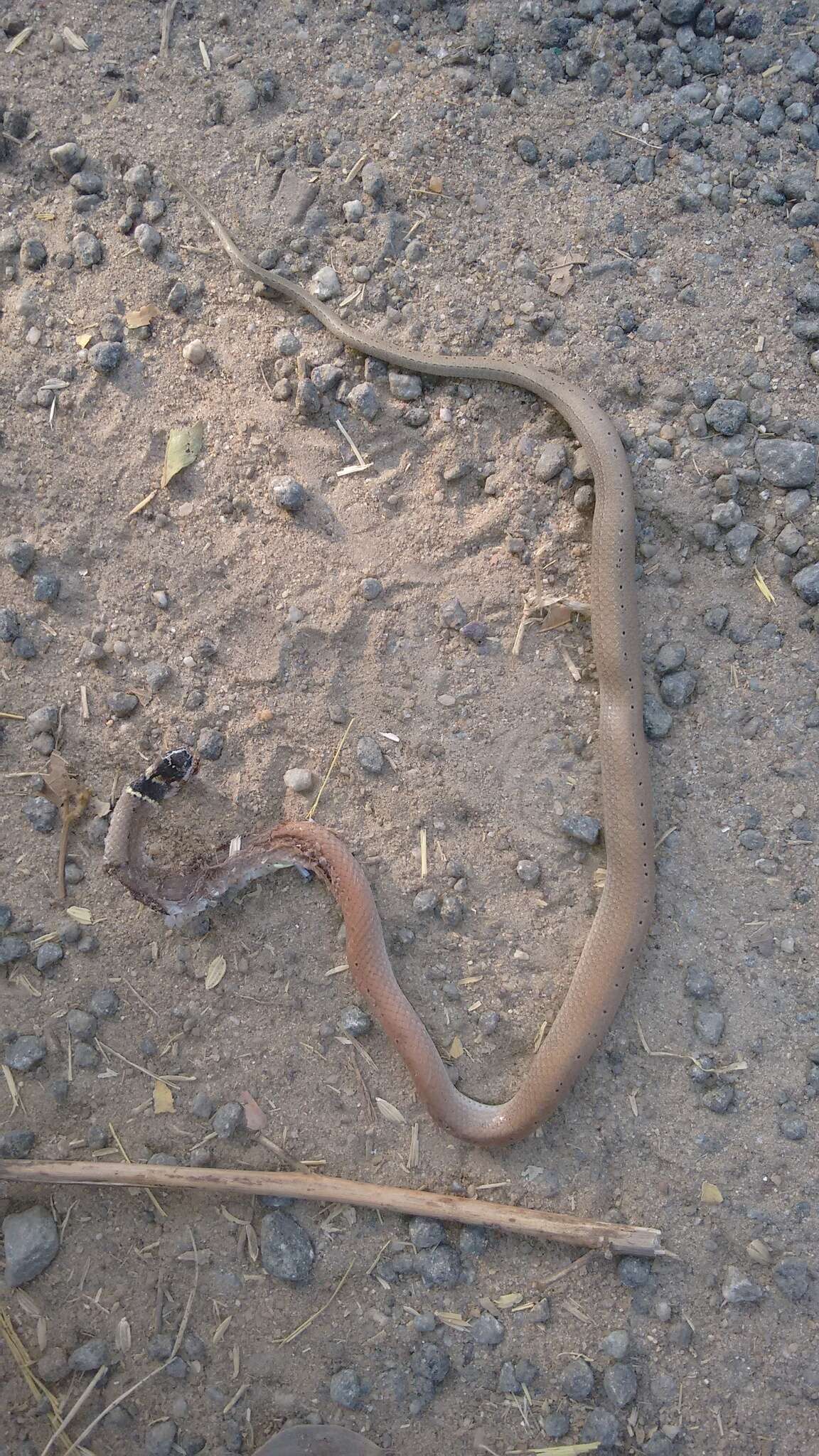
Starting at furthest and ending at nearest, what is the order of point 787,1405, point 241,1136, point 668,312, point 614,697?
1. point 668,312
2. point 614,697
3. point 241,1136
4. point 787,1405

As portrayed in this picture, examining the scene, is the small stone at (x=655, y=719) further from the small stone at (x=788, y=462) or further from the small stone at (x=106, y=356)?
the small stone at (x=106, y=356)

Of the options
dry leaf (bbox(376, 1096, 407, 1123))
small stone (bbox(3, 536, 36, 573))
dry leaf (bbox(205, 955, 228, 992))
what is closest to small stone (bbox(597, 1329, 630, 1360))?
dry leaf (bbox(376, 1096, 407, 1123))

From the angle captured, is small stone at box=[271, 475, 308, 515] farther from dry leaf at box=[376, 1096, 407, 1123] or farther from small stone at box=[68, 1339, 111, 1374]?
small stone at box=[68, 1339, 111, 1374]

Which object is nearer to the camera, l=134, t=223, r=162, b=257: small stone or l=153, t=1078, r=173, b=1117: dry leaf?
l=153, t=1078, r=173, b=1117: dry leaf

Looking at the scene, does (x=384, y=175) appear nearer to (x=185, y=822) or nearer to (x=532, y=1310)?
(x=185, y=822)

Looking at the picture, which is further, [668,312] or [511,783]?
[668,312]

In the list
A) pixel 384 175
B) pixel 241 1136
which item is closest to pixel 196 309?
pixel 384 175

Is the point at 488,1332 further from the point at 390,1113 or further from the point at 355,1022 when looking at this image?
the point at 355,1022

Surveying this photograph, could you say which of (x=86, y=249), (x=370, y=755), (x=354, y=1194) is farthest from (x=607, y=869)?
(x=86, y=249)
